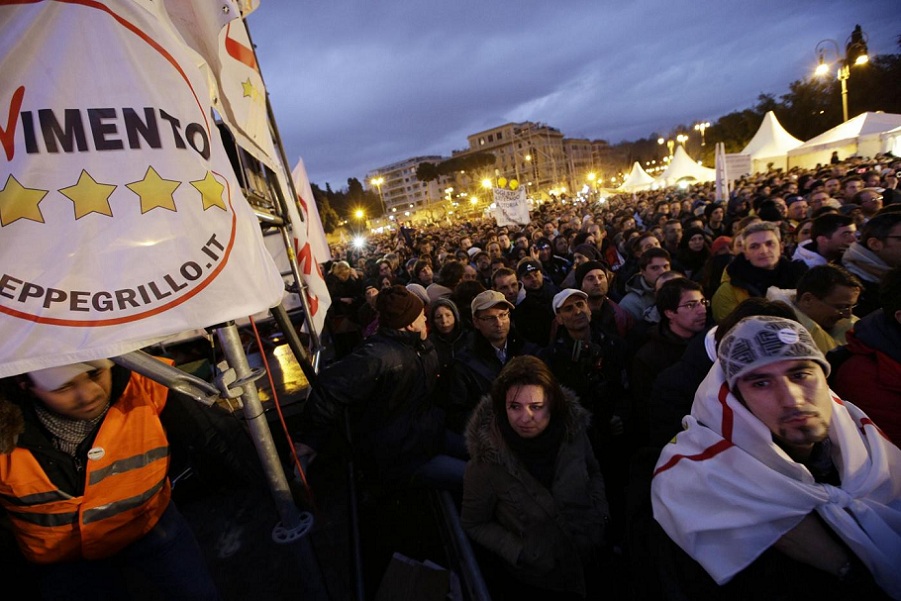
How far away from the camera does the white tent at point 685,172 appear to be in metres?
29.1

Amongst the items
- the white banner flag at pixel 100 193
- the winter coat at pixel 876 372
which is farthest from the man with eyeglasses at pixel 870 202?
the white banner flag at pixel 100 193

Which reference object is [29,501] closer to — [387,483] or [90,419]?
[90,419]

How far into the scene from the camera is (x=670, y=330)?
10.2 ft

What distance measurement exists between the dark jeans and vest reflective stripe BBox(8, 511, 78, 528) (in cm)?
27

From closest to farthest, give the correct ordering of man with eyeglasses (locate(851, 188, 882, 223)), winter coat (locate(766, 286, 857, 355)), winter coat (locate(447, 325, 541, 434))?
winter coat (locate(766, 286, 857, 355)) < winter coat (locate(447, 325, 541, 434)) < man with eyeglasses (locate(851, 188, 882, 223))

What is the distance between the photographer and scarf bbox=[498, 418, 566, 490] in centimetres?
228

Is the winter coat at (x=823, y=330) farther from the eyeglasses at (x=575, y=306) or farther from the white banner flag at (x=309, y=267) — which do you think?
the white banner flag at (x=309, y=267)

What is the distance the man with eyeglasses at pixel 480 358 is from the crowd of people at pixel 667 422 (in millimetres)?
17

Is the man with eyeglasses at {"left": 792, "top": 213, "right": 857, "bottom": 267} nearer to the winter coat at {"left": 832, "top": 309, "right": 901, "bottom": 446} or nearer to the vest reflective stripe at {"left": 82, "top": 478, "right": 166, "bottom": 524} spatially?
the winter coat at {"left": 832, "top": 309, "right": 901, "bottom": 446}

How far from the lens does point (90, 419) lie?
2.03 meters

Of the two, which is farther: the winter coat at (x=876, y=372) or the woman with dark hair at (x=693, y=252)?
the woman with dark hair at (x=693, y=252)

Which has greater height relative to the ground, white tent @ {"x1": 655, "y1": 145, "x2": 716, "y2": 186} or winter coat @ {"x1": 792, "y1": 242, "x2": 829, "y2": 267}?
white tent @ {"x1": 655, "y1": 145, "x2": 716, "y2": 186}

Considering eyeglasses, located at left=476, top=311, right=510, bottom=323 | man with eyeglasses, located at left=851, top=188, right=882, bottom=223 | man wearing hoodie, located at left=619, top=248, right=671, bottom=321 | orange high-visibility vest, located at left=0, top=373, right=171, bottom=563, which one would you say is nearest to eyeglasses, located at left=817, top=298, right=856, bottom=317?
man wearing hoodie, located at left=619, top=248, right=671, bottom=321

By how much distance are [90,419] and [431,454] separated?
213 cm
